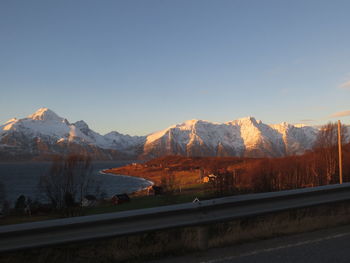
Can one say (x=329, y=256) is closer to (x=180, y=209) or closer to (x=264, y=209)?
(x=264, y=209)

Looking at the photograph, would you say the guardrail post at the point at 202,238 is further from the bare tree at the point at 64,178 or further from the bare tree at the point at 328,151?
the bare tree at the point at 328,151

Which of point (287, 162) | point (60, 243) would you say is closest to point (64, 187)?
point (287, 162)

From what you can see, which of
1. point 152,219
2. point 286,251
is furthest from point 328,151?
point 152,219

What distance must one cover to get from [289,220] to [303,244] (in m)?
1.76

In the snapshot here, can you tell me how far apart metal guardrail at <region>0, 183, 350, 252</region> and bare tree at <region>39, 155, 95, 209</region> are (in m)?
36.4

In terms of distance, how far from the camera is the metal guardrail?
4.05 meters

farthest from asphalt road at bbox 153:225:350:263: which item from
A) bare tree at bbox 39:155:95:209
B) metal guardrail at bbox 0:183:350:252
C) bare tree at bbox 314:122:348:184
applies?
bare tree at bbox 314:122:348:184

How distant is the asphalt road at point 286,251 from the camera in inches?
173

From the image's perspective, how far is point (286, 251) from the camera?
15.5ft

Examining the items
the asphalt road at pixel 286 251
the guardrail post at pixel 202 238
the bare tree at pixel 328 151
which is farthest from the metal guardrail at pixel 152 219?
the bare tree at pixel 328 151

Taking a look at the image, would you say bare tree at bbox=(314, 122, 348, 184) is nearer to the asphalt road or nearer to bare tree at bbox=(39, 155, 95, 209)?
bare tree at bbox=(39, 155, 95, 209)

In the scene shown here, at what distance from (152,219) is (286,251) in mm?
2010

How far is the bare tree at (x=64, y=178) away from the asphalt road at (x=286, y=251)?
3651 centimetres

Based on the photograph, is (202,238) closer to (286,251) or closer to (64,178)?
(286,251)
